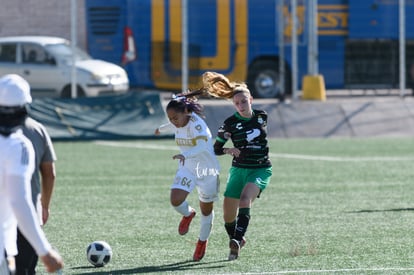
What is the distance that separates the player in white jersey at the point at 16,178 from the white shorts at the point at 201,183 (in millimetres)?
4070

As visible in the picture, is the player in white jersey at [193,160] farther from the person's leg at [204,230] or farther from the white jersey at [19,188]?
the white jersey at [19,188]

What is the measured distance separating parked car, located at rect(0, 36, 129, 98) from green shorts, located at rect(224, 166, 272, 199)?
1661cm

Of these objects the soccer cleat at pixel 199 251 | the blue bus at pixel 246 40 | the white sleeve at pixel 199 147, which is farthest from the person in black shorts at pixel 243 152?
the blue bus at pixel 246 40

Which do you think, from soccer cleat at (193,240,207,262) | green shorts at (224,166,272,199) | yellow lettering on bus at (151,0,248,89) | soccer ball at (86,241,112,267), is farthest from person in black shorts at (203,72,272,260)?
yellow lettering on bus at (151,0,248,89)

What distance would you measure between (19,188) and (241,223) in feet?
14.5

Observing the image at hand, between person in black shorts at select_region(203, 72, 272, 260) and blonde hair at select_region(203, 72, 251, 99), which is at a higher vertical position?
blonde hair at select_region(203, 72, 251, 99)

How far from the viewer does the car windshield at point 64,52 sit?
2719cm

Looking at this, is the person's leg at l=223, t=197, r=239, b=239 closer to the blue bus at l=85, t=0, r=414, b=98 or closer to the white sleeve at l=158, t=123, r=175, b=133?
the white sleeve at l=158, t=123, r=175, b=133

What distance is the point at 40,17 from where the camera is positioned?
32938 millimetres

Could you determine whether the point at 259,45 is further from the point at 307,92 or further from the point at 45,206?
the point at 45,206

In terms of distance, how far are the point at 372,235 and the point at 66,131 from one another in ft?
43.0

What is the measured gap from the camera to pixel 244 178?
10289mm

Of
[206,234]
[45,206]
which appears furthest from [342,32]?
[45,206]

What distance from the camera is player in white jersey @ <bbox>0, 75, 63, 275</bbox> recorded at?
5785 millimetres
